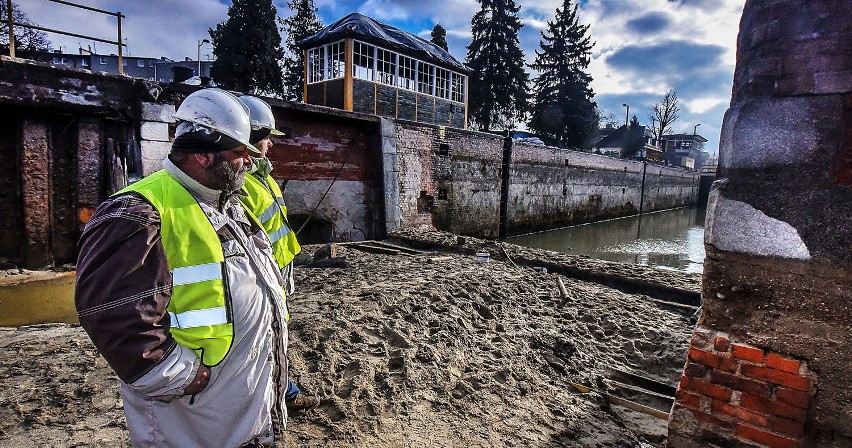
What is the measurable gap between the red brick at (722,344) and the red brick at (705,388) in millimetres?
181

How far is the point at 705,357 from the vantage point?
2.11 metres

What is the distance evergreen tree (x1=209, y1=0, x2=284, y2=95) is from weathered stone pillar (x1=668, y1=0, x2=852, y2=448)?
2541 cm

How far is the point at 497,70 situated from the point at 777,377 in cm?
3049

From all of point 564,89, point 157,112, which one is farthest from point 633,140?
point 157,112

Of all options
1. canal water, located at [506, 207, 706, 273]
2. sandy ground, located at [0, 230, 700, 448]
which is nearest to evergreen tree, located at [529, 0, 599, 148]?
canal water, located at [506, 207, 706, 273]

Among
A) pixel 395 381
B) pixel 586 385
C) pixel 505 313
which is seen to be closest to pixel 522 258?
pixel 505 313

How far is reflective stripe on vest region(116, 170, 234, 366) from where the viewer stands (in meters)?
1.50

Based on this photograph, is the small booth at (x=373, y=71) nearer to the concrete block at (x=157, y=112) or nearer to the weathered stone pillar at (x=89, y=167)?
the concrete block at (x=157, y=112)

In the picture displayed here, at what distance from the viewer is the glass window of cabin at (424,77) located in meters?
18.0

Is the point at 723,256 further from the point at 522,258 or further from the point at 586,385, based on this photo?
the point at 522,258

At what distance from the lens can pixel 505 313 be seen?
5094 mm

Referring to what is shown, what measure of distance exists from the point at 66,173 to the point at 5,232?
3.66 feet

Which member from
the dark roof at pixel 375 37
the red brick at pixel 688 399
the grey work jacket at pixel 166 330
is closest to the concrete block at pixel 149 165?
the grey work jacket at pixel 166 330

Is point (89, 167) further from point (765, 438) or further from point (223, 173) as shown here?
point (765, 438)
